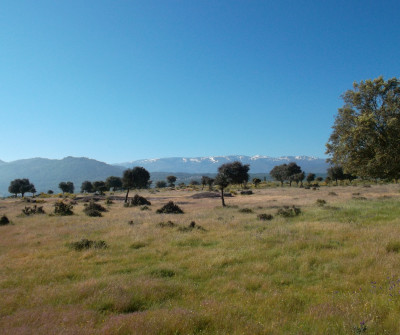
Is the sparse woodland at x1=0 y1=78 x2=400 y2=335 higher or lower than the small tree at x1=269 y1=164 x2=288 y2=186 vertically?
lower

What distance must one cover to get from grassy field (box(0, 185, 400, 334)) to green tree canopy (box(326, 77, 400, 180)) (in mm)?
4175

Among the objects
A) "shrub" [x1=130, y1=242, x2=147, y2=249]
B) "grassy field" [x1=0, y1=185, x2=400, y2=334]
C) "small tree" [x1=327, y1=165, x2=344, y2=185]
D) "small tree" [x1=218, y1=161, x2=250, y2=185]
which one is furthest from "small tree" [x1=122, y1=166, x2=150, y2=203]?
"small tree" [x1=327, y1=165, x2=344, y2=185]

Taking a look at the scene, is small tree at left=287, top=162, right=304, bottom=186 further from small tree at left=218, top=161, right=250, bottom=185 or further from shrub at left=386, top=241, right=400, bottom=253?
shrub at left=386, top=241, right=400, bottom=253

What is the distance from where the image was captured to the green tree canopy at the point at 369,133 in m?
15.9

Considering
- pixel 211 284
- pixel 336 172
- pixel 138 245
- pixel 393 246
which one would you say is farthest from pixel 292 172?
pixel 211 284

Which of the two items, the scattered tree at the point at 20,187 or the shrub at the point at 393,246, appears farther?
the scattered tree at the point at 20,187

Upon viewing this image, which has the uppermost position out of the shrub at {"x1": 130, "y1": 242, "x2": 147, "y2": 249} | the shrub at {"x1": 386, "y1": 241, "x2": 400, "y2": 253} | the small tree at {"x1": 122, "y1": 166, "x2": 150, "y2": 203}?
the small tree at {"x1": 122, "y1": 166, "x2": 150, "y2": 203}

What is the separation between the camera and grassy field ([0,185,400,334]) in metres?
6.04

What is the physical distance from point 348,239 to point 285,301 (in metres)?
9.00

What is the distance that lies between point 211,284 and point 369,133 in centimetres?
1432

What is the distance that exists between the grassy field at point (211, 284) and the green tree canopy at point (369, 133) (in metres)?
4.18

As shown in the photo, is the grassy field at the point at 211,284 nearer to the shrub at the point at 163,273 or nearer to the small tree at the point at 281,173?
the shrub at the point at 163,273

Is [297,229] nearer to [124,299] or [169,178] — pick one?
[124,299]

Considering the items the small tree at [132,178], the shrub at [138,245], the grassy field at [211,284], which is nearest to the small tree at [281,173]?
the small tree at [132,178]
